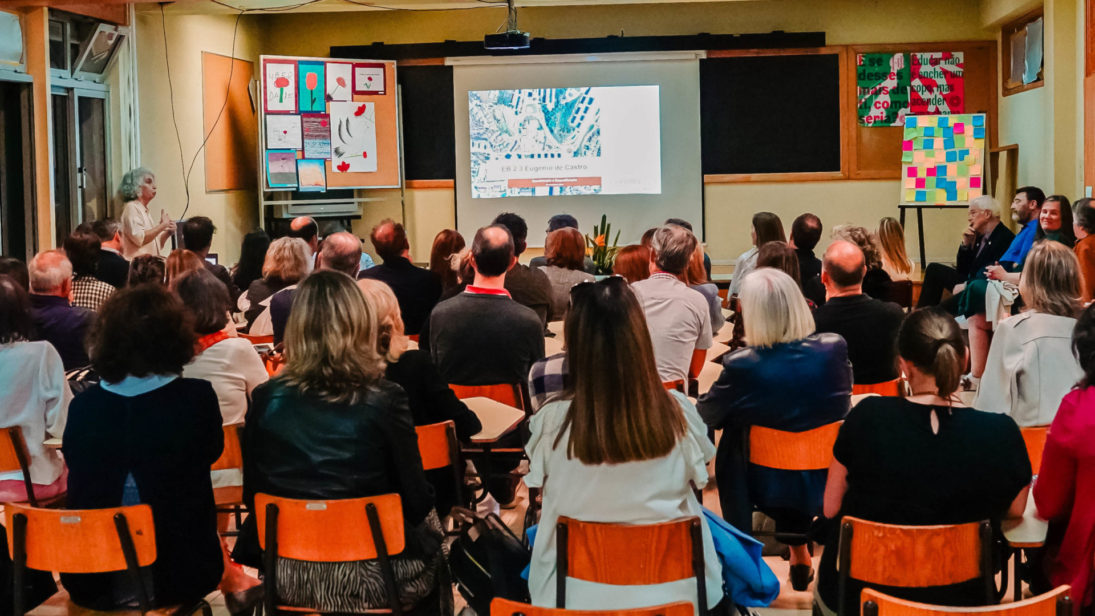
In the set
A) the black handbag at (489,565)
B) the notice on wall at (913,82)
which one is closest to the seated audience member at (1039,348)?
the black handbag at (489,565)

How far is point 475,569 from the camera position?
2.75m

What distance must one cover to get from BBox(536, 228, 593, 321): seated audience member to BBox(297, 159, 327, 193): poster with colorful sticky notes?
4.63 meters

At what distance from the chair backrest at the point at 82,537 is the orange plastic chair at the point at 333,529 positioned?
28 cm

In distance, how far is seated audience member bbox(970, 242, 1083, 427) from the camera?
369 centimetres

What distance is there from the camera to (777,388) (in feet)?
11.5

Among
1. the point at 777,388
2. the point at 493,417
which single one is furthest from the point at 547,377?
the point at 777,388

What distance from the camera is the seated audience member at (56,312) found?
4438 millimetres

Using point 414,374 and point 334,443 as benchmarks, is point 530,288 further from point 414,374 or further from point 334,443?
point 334,443

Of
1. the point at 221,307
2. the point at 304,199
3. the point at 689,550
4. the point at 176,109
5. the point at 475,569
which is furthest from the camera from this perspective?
the point at 304,199

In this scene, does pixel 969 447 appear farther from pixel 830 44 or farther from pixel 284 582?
pixel 830 44

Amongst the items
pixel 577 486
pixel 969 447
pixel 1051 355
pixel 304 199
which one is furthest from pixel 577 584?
pixel 304 199

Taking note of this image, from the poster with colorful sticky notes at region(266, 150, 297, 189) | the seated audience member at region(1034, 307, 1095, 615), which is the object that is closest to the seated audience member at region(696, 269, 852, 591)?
the seated audience member at region(1034, 307, 1095, 615)

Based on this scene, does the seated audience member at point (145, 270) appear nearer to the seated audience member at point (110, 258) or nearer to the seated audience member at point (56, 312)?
the seated audience member at point (56, 312)

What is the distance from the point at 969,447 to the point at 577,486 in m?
0.91
